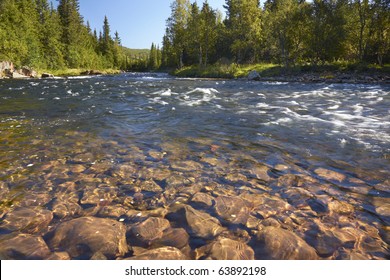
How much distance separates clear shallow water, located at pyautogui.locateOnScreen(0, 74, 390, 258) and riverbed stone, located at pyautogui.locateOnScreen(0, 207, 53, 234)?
42mm

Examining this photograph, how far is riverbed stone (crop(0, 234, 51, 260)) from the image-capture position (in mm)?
2709

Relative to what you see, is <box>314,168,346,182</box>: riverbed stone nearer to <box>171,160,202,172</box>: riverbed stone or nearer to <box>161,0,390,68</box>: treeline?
<box>171,160,202,172</box>: riverbed stone

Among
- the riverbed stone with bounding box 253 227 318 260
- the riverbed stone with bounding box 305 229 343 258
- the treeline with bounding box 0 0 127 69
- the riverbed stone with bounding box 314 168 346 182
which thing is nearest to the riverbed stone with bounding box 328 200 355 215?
the riverbed stone with bounding box 305 229 343 258

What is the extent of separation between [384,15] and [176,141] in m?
35.9

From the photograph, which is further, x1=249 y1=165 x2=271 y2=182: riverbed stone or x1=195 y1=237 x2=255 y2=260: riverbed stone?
x1=249 y1=165 x2=271 y2=182: riverbed stone

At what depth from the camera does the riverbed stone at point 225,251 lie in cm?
275

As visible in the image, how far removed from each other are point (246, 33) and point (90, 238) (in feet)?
158

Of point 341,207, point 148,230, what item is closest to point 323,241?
point 341,207

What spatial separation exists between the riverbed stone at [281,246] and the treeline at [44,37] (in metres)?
48.4

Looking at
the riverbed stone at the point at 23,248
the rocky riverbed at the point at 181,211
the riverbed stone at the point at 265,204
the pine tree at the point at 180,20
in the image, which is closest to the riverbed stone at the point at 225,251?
the rocky riverbed at the point at 181,211

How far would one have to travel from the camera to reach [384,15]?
30.4m

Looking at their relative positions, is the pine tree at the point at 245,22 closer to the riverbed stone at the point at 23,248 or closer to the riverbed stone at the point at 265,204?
the riverbed stone at the point at 265,204
